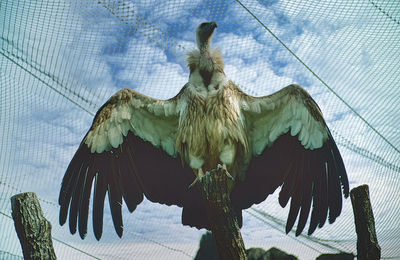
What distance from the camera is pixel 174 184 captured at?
3461 mm

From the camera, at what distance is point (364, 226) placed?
225cm

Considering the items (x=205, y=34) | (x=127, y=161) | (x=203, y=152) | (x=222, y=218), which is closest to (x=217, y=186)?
(x=222, y=218)

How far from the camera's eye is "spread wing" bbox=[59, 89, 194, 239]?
10.8 ft

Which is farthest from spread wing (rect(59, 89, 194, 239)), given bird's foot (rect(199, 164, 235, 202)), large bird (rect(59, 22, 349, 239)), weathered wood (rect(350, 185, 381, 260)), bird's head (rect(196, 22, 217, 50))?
weathered wood (rect(350, 185, 381, 260))

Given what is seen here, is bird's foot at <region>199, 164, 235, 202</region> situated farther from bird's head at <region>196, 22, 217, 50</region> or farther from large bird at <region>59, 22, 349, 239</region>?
bird's head at <region>196, 22, 217, 50</region>

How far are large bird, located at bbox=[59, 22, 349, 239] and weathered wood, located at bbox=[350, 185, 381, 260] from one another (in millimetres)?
667

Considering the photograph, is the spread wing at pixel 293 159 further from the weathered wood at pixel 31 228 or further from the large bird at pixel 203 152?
the weathered wood at pixel 31 228

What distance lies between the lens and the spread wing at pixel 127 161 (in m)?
3.28

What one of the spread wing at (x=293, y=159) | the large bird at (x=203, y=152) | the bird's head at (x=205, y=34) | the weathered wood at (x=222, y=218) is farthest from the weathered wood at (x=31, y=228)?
the bird's head at (x=205, y=34)

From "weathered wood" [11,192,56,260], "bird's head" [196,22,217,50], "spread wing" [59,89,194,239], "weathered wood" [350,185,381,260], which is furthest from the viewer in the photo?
"bird's head" [196,22,217,50]

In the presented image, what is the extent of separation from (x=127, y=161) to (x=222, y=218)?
5.39 ft

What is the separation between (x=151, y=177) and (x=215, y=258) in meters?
3.57

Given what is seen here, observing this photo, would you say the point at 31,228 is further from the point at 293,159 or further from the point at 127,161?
the point at 293,159

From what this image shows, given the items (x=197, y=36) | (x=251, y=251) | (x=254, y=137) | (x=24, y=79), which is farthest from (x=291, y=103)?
(x=251, y=251)
